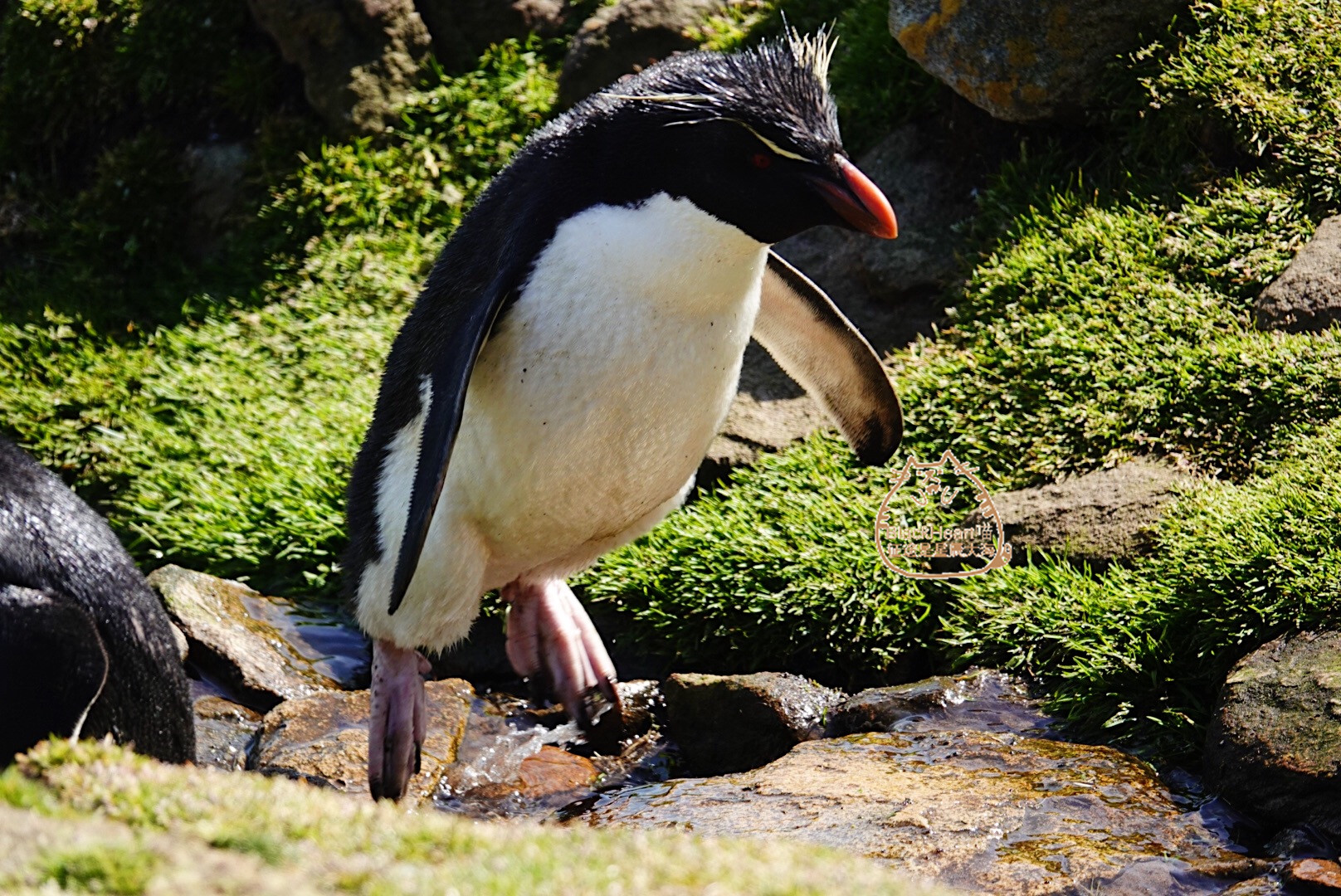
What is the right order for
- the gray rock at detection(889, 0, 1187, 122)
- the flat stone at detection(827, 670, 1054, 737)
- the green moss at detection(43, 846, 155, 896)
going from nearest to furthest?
the green moss at detection(43, 846, 155, 896) → the flat stone at detection(827, 670, 1054, 737) → the gray rock at detection(889, 0, 1187, 122)

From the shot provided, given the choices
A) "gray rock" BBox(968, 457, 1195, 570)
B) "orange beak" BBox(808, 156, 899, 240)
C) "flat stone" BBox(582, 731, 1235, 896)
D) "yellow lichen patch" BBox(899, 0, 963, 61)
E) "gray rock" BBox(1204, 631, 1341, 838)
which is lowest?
"flat stone" BBox(582, 731, 1235, 896)

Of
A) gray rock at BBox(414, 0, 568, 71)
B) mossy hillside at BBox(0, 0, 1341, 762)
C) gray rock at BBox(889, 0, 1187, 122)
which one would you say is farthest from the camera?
gray rock at BBox(414, 0, 568, 71)

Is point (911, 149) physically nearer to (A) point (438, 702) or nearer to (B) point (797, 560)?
(B) point (797, 560)

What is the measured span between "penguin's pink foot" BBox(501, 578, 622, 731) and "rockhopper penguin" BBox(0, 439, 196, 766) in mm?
776

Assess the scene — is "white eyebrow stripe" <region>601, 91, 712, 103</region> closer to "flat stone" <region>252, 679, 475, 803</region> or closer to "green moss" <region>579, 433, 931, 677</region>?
"green moss" <region>579, 433, 931, 677</region>

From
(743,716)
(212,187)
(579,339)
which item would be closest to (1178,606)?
(743,716)

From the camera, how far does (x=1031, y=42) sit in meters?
4.57

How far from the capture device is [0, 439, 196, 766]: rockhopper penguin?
92.7 inches

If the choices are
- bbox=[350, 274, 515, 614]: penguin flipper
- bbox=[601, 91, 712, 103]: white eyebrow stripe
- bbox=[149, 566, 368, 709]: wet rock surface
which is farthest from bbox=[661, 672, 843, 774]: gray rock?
bbox=[601, 91, 712, 103]: white eyebrow stripe

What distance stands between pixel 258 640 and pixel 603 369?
1643 millimetres

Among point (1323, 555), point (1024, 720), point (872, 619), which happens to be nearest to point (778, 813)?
point (1024, 720)

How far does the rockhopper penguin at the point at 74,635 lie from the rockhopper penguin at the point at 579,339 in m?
0.47

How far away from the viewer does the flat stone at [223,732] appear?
334cm

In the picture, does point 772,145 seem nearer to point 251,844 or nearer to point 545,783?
point 545,783
